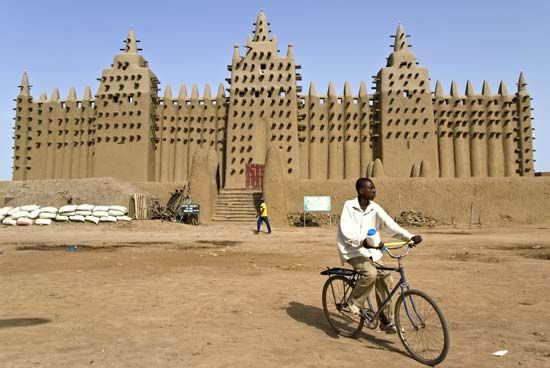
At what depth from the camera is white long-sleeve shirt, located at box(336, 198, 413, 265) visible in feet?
12.2

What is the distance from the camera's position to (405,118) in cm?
3061

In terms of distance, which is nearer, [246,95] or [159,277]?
[159,277]

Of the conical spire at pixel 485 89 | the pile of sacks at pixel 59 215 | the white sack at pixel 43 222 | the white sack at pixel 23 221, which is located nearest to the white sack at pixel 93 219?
the pile of sacks at pixel 59 215

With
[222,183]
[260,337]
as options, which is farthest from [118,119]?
[260,337]

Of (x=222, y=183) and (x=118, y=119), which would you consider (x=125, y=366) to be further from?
(x=118, y=119)

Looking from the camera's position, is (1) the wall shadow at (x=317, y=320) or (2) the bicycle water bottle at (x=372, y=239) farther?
(1) the wall shadow at (x=317, y=320)

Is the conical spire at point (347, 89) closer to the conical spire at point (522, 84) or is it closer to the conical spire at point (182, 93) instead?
the conical spire at point (182, 93)

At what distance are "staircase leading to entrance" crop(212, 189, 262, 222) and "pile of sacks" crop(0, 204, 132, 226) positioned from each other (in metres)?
5.26

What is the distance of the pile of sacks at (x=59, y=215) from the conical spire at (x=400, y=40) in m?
24.4

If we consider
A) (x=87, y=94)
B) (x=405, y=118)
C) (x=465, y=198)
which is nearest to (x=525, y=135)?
(x=405, y=118)

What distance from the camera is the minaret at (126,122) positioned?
3105 cm

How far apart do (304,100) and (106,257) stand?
82.5ft

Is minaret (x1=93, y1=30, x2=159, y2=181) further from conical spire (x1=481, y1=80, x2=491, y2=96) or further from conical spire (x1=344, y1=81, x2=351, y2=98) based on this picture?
conical spire (x1=481, y1=80, x2=491, y2=96)

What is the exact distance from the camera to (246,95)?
3061 centimetres
